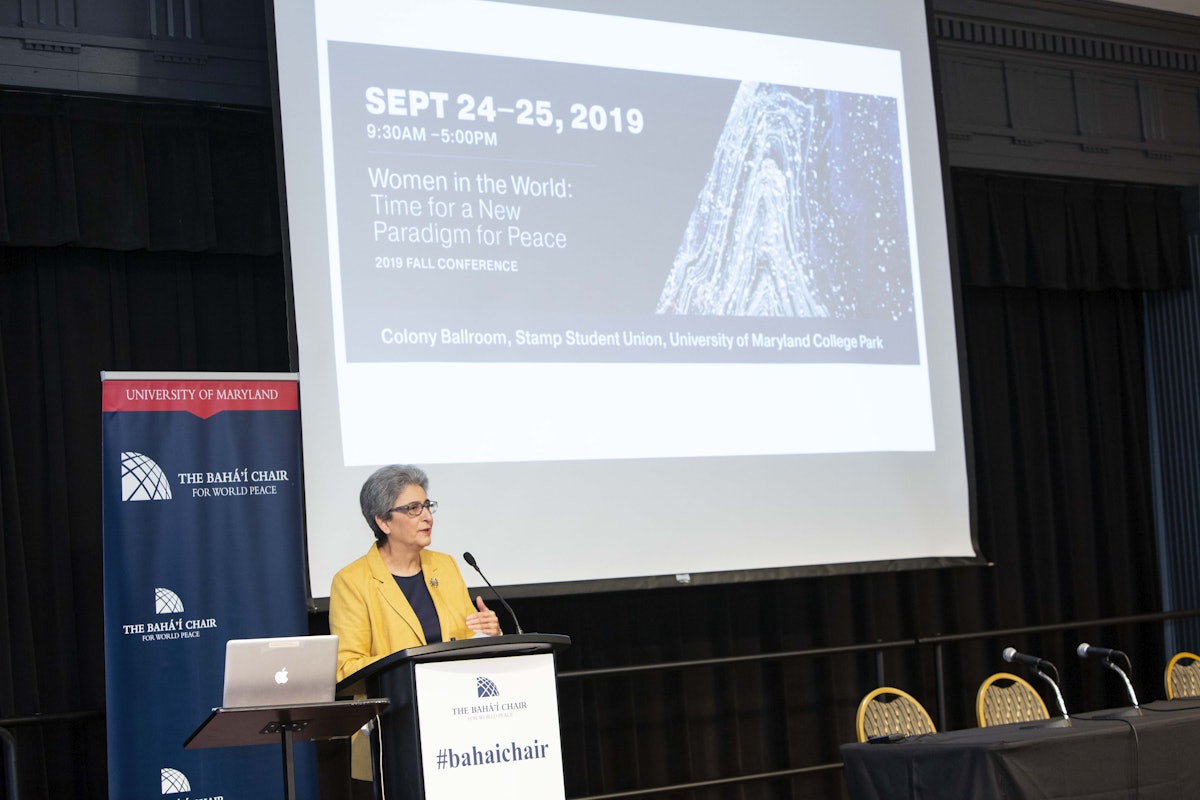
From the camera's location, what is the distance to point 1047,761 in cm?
323

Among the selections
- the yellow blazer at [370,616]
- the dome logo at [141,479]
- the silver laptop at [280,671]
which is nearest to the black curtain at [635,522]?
the dome logo at [141,479]

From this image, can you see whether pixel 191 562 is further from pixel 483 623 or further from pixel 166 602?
pixel 483 623

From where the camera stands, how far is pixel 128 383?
3.84 m

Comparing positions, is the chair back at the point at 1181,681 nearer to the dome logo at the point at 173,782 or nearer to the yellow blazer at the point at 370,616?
the yellow blazer at the point at 370,616

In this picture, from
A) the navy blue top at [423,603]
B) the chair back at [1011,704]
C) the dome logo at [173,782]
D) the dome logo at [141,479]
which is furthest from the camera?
the chair back at [1011,704]

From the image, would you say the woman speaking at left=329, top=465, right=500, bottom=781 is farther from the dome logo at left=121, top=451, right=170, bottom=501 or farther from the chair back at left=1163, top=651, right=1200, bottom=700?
the chair back at left=1163, top=651, right=1200, bottom=700

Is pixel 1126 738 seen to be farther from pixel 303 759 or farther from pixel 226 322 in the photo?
pixel 226 322

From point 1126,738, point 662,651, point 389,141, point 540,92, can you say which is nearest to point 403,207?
point 389,141

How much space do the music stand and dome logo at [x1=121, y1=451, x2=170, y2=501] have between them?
1115 mm

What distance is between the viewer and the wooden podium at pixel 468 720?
2787mm

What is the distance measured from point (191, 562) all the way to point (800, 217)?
8.47 feet

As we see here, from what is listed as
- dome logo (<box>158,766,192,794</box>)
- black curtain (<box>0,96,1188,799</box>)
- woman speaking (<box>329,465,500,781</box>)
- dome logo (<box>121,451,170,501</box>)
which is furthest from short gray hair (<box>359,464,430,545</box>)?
black curtain (<box>0,96,1188,799</box>)

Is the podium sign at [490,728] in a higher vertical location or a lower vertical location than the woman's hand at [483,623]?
lower

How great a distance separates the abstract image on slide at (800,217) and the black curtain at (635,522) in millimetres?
836
